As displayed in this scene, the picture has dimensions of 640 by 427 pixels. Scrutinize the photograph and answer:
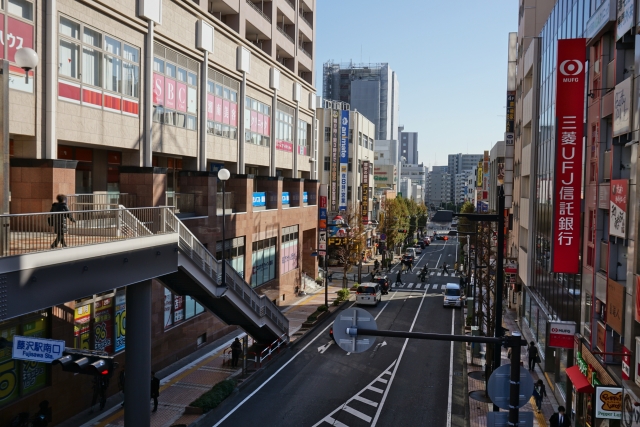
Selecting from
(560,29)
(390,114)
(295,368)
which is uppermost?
(390,114)

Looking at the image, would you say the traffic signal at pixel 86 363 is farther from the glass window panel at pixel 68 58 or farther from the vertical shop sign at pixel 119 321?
the glass window panel at pixel 68 58

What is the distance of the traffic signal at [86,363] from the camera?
1222 centimetres

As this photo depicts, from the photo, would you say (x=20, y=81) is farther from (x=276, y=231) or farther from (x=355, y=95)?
(x=355, y=95)

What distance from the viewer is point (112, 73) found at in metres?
24.6

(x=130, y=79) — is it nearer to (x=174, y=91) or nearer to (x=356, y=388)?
(x=174, y=91)

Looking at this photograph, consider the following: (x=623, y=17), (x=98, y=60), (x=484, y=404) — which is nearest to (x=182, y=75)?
(x=98, y=60)

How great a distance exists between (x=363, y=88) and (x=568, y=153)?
513 ft

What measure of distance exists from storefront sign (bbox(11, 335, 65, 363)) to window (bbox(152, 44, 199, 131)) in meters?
16.7

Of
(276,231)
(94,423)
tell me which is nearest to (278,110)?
(276,231)

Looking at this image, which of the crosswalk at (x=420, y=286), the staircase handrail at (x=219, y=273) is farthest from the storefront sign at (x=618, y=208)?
the crosswalk at (x=420, y=286)

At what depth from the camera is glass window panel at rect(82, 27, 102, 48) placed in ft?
74.3

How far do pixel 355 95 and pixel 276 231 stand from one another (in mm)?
136037

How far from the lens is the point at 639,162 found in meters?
15.9

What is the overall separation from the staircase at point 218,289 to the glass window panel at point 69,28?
25.0 ft
